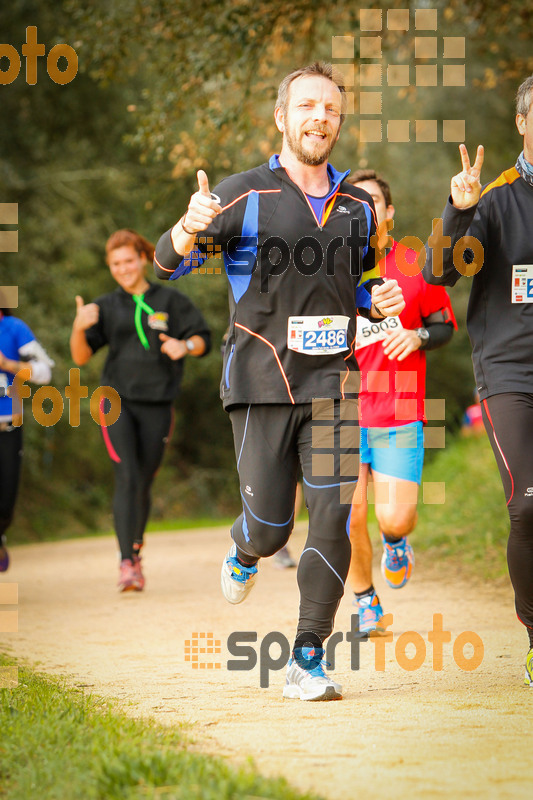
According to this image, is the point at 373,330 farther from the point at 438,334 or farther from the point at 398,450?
the point at 398,450

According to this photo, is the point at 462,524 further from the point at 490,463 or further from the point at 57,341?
the point at 57,341

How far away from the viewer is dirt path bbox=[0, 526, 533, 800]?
10.3 feet

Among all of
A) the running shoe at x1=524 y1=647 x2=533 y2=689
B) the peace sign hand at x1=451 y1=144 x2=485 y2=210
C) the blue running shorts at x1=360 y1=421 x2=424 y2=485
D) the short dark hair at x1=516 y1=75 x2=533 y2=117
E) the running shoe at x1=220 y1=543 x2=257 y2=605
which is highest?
the short dark hair at x1=516 y1=75 x2=533 y2=117

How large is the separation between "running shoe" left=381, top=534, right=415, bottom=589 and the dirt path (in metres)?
0.32

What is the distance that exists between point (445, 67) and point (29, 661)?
1969 cm

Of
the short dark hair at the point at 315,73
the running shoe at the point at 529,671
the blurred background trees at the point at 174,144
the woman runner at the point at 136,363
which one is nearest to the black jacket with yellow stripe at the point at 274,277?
the short dark hair at the point at 315,73

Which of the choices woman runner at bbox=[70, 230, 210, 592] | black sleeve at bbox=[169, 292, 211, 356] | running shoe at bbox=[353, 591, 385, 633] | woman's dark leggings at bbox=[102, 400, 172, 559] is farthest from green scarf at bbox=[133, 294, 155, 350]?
running shoe at bbox=[353, 591, 385, 633]

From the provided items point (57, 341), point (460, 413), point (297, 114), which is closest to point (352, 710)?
point (297, 114)

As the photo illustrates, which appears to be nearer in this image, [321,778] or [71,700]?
[321,778]

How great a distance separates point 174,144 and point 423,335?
21.7 feet

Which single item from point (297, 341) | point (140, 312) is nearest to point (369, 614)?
point (297, 341)

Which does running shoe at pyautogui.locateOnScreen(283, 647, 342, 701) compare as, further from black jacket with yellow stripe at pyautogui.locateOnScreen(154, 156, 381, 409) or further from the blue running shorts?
the blue running shorts

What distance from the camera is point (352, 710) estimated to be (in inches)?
158

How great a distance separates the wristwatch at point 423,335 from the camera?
580 centimetres
